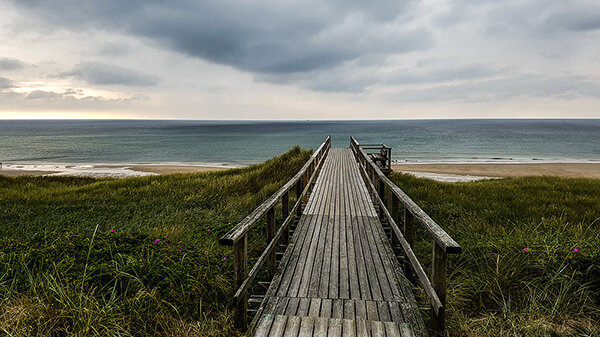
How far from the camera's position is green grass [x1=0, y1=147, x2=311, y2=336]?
3.04 meters

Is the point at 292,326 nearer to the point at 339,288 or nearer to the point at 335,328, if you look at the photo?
the point at 335,328

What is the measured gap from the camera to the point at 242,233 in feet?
9.47

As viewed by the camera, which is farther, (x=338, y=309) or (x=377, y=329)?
(x=338, y=309)

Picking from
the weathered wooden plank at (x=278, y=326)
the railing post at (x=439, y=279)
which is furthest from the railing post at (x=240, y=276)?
the railing post at (x=439, y=279)

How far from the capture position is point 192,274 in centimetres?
445

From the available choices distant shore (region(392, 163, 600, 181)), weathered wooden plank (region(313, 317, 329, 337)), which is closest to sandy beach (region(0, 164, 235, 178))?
distant shore (region(392, 163, 600, 181))

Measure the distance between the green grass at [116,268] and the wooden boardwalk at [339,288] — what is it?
642mm

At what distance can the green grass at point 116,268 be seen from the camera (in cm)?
304

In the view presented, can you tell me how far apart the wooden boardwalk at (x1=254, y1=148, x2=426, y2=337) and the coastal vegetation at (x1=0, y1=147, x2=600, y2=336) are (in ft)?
1.64

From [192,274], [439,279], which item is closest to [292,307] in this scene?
[439,279]

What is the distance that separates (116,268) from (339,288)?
114 inches

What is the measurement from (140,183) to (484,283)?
13.2 m

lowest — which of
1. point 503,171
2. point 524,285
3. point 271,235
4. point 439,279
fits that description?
point 503,171

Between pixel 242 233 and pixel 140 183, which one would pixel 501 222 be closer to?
pixel 242 233
